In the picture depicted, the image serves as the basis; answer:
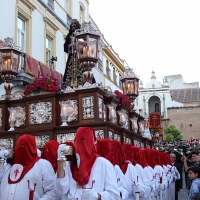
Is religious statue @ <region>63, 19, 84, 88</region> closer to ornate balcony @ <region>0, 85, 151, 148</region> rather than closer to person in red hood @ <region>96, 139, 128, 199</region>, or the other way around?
ornate balcony @ <region>0, 85, 151, 148</region>

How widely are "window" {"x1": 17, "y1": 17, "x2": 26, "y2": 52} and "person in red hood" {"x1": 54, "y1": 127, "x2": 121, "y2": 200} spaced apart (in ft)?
37.4

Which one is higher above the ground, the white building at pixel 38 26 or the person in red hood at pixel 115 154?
the white building at pixel 38 26

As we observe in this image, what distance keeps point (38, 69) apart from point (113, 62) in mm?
18405

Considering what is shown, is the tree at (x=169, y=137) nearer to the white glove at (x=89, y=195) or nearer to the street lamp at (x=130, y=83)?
the street lamp at (x=130, y=83)

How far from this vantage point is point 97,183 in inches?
168

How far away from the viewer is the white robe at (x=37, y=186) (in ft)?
14.7

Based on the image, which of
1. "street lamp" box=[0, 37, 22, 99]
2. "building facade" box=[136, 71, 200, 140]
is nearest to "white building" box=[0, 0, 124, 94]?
"street lamp" box=[0, 37, 22, 99]

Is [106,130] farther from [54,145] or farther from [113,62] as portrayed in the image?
[113,62]

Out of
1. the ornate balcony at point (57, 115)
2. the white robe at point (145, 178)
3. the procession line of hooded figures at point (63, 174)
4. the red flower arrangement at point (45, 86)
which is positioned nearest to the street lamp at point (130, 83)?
the ornate balcony at point (57, 115)

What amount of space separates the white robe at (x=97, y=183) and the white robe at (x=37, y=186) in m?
0.32

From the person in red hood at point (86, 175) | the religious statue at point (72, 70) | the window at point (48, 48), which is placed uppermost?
the window at point (48, 48)

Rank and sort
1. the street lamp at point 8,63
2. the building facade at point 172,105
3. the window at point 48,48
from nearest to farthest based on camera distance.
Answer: the street lamp at point 8,63
the window at point 48,48
the building facade at point 172,105

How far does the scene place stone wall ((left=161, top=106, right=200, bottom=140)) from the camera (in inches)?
2151

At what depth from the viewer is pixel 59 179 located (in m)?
4.19
